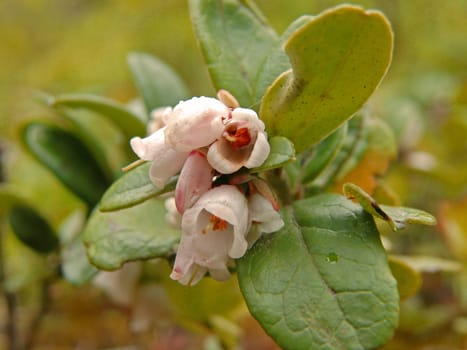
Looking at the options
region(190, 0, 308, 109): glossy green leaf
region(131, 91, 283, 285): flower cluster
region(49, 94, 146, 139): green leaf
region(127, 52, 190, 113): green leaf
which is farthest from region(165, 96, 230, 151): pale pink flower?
region(127, 52, 190, 113): green leaf

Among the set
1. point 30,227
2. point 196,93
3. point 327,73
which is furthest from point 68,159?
point 196,93

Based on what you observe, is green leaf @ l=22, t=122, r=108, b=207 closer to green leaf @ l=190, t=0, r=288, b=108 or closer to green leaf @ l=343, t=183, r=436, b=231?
green leaf @ l=190, t=0, r=288, b=108

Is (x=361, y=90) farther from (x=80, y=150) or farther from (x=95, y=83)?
(x=95, y=83)

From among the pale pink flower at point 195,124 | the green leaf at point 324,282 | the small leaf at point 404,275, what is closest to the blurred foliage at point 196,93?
the small leaf at point 404,275

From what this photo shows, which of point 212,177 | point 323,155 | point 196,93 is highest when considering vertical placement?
point 212,177

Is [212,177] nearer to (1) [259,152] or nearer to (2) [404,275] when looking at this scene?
(1) [259,152]

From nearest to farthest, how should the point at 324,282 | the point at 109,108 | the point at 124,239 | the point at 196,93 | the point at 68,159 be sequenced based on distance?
the point at 324,282, the point at 124,239, the point at 109,108, the point at 68,159, the point at 196,93

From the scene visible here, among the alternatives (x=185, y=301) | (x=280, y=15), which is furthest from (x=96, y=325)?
(x=280, y=15)
